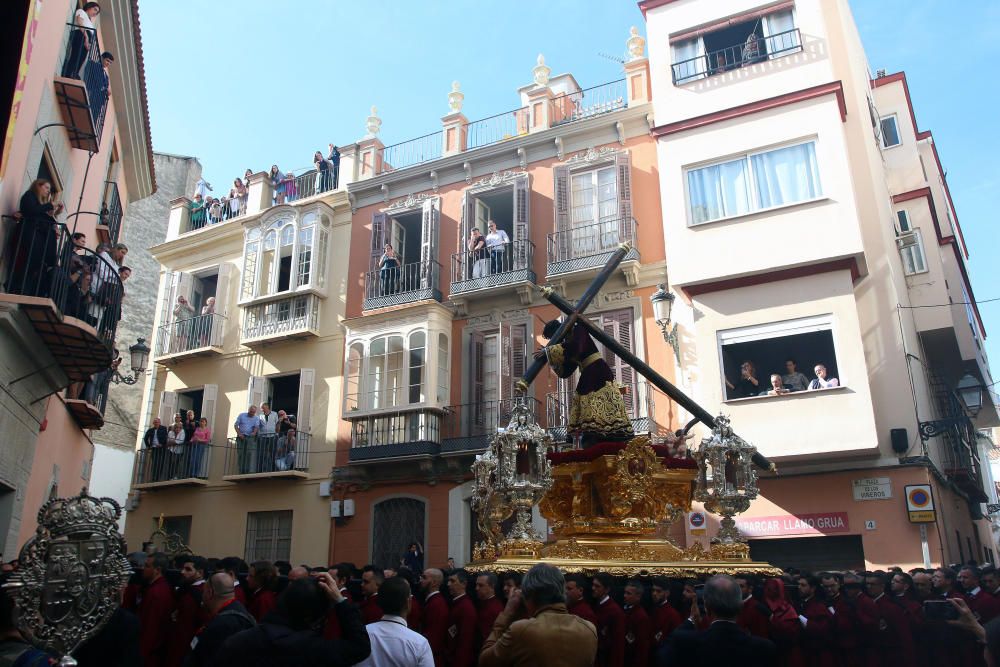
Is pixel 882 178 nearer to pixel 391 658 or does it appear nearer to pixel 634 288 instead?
pixel 634 288

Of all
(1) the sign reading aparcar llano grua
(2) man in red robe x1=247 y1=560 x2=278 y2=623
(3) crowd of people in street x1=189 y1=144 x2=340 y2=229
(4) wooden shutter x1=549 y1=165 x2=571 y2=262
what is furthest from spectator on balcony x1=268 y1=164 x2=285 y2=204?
(1) the sign reading aparcar llano grua

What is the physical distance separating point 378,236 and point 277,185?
195 inches

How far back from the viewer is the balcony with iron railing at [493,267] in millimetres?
19109

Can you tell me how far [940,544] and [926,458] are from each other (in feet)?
5.01

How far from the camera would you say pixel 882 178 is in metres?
19.4

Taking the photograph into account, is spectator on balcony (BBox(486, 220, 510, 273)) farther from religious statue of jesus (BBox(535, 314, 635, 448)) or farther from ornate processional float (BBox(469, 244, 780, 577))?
ornate processional float (BBox(469, 244, 780, 577))

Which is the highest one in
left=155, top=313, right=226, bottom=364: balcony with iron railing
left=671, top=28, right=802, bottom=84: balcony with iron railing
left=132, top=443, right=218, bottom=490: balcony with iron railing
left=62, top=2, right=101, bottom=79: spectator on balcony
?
left=671, top=28, right=802, bottom=84: balcony with iron railing

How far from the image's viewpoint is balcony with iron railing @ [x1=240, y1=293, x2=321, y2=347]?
21.7 m

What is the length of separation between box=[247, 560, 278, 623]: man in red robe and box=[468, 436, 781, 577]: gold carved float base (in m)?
2.05

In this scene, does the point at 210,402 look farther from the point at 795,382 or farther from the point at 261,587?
the point at 261,587

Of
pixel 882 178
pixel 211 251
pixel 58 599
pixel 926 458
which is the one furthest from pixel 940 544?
pixel 211 251

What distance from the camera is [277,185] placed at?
24.8 m

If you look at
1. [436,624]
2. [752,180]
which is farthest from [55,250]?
[752,180]

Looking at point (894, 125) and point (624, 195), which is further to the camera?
point (894, 125)
